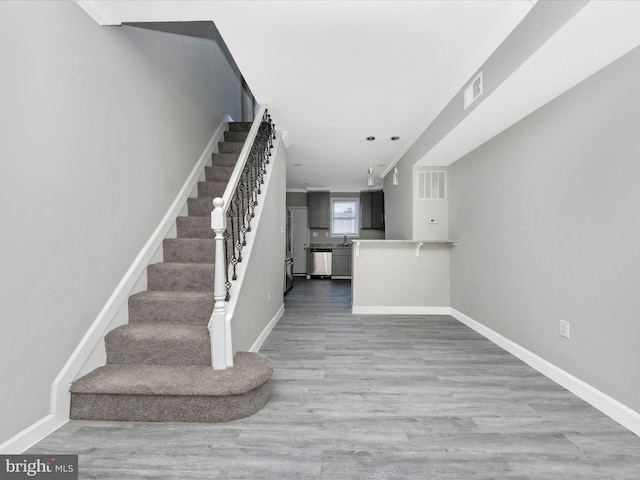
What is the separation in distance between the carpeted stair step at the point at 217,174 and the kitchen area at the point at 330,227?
4491mm

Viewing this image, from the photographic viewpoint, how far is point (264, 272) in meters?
3.25

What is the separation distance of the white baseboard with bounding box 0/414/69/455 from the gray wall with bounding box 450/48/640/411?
3301mm

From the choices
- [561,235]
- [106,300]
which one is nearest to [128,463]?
[106,300]

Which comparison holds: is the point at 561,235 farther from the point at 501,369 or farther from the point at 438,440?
the point at 438,440

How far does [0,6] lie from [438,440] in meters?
3.09

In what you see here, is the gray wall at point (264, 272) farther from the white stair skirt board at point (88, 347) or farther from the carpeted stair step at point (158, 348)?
the white stair skirt board at point (88, 347)

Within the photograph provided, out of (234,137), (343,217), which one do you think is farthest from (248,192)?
(343,217)

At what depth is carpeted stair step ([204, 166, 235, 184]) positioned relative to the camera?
3707 millimetres

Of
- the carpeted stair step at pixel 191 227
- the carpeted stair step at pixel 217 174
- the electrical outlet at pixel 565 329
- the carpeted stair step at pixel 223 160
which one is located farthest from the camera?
the carpeted stair step at pixel 223 160

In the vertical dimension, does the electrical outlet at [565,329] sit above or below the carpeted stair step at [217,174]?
below

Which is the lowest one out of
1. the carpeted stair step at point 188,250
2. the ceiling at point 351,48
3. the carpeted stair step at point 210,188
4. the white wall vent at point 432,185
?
the carpeted stair step at point 188,250

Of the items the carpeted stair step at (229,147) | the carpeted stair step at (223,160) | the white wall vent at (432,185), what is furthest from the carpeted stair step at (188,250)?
the white wall vent at (432,185)

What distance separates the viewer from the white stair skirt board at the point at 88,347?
5.05 feet

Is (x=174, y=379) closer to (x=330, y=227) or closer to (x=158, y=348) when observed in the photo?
(x=158, y=348)
